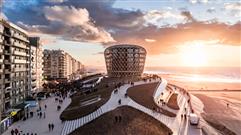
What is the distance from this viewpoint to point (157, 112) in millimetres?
46969

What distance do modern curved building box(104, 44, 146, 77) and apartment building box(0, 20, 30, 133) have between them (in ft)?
169

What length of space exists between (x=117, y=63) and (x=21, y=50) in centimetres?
5598

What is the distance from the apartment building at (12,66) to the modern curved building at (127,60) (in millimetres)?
51572

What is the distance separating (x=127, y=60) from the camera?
4528 inches

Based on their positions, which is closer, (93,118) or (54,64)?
(93,118)

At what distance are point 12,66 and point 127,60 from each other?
211 feet

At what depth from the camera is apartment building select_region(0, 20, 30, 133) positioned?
5191 centimetres

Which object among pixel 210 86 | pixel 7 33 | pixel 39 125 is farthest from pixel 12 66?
pixel 210 86

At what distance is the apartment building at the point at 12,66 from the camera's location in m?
51.9

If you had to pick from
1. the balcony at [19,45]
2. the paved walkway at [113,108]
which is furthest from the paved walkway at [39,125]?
the balcony at [19,45]

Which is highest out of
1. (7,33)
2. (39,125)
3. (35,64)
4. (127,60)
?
(7,33)

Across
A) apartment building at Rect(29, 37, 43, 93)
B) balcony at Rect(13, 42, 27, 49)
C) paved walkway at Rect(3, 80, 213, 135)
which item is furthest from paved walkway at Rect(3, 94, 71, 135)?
apartment building at Rect(29, 37, 43, 93)

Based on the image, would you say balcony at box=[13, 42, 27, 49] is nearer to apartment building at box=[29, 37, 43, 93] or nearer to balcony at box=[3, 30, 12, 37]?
balcony at box=[3, 30, 12, 37]

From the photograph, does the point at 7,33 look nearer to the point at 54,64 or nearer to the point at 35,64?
the point at 35,64
